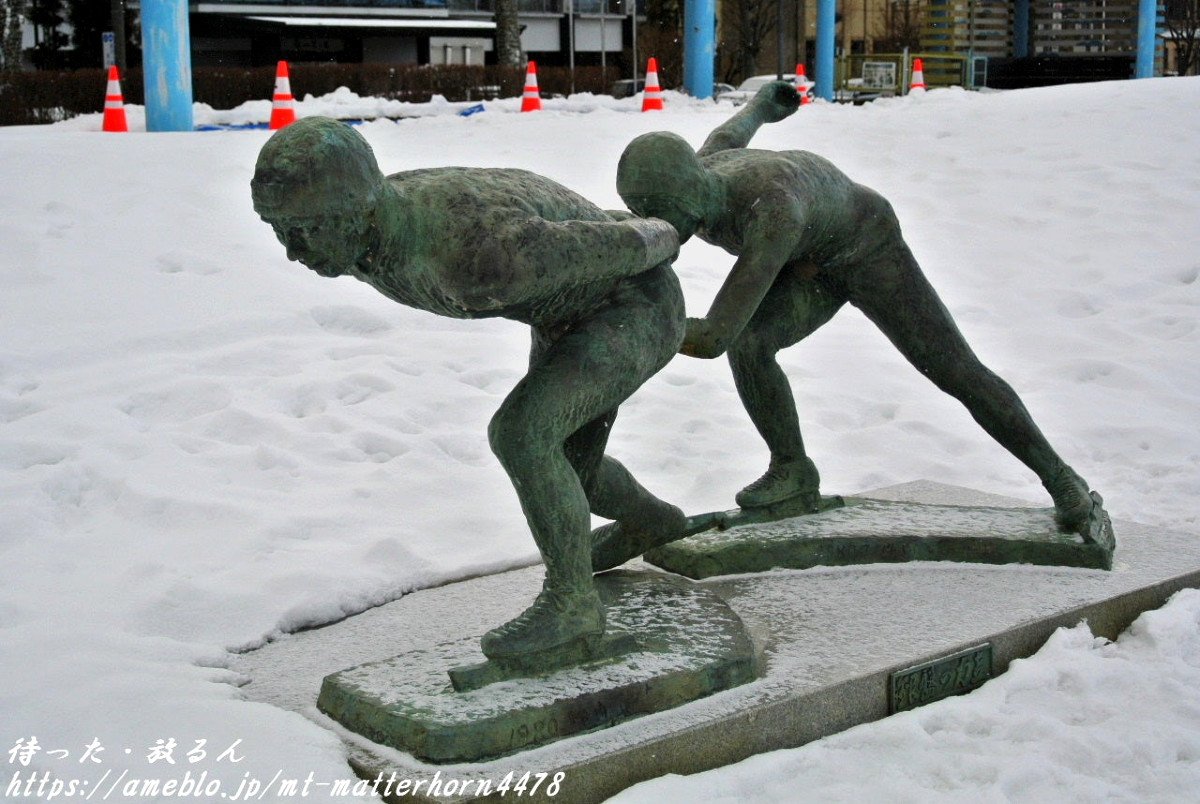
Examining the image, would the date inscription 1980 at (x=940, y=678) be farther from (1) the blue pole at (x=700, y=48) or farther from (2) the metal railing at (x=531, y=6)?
(2) the metal railing at (x=531, y=6)

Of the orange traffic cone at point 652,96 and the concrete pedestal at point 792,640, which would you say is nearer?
the concrete pedestal at point 792,640

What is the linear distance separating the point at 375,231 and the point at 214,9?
963 inches

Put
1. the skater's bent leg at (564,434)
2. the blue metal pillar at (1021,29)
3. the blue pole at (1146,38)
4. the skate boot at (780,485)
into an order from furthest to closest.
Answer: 1. the blue metal pillar at (1021,29)
2. the blue pole at (1146,38)
3. the skate boot at (780,485)
4. the skater's bent leg at (564,434)

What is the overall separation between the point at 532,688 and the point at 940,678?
1.08 metres

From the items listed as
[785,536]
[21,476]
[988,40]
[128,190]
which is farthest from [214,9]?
[785,536]

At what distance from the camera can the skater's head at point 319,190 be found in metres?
2.76

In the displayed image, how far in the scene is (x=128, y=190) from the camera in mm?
8242

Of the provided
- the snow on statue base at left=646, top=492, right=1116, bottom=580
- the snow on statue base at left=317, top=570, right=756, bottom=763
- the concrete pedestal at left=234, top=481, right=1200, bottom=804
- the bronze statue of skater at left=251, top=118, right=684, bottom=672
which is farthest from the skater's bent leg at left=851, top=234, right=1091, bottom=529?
the snow on statue base at left=317, top=570, right=756, bottom=763

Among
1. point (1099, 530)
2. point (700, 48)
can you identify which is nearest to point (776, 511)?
point (1099, 530)

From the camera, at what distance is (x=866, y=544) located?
4199 millimetres

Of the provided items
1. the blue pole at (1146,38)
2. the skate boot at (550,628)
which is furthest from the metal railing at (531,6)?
the skate boot at (550,628)

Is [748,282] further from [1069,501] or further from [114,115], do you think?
[114,115]

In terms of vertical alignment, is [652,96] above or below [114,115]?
above

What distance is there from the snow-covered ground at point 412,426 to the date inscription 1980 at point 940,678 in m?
0.08
